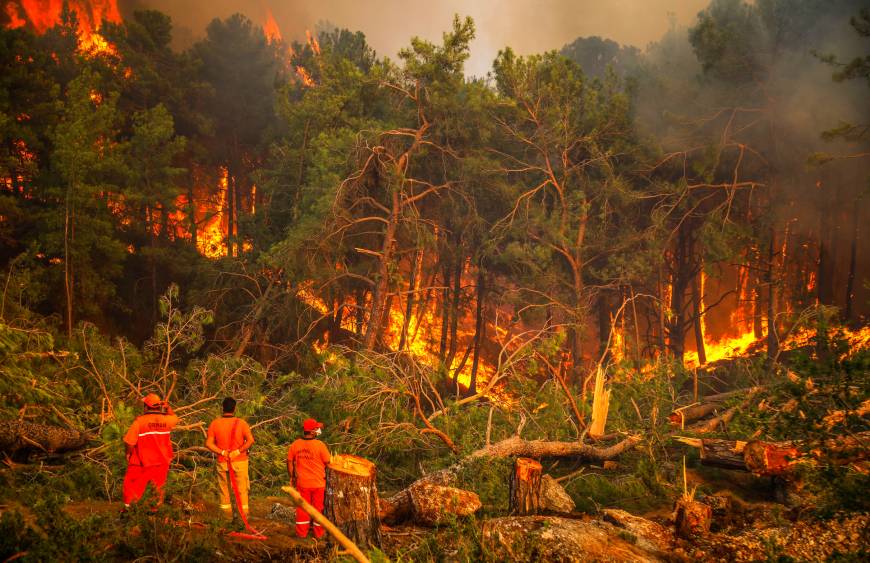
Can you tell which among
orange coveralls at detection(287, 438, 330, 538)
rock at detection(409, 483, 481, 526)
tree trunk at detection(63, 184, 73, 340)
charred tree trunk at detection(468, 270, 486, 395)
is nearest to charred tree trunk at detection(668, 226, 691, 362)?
charred tree trunk at detection(468, 270, 486, 395)

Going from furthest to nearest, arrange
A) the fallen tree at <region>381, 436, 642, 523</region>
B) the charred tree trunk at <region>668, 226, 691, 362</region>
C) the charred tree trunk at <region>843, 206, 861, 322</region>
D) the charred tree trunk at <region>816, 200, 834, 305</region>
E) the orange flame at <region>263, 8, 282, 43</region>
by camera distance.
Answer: the orange flame at <region>263, 8, 282, 43</region> < the charred tree trunk at <region>668, 226, 691, 362</region> < the charred tree trunk at <region>816, 200, 834, 305</region> < the charred tree trunk at <region>843, 206, 861, 322</region> < the fallen tree at <region>381, 436, 642, 523</region>

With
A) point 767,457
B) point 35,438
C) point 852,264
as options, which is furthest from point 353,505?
point 852,264

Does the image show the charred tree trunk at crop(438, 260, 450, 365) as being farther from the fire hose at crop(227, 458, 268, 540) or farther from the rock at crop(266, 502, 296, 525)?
the fire hose at crop(227, 458, 268, 540)

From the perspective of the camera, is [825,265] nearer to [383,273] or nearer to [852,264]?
[852,264]

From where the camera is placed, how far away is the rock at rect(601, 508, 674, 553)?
6125 mm

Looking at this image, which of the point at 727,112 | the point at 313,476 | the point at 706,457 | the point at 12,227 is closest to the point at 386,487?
the point at 313,476

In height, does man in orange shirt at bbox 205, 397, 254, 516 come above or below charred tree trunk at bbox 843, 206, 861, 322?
below

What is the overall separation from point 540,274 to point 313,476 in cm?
1352

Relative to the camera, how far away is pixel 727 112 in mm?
18688

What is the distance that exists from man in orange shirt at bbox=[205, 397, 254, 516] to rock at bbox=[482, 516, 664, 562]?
9.09ft

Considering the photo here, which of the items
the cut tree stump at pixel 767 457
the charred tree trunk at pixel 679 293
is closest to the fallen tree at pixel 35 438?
the cut tree stump at pixel 767 457

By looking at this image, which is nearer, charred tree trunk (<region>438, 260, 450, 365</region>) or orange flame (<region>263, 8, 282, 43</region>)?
charred tree trunk (<region>438, 260, 450, 365</region>)

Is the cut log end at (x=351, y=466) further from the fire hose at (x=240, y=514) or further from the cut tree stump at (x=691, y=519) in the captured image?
the cut tree stump at (x=691, y=519)

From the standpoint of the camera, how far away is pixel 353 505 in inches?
219
